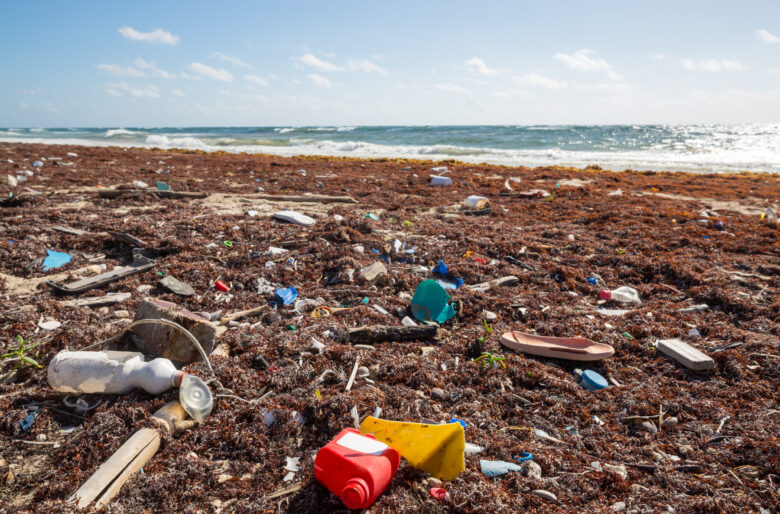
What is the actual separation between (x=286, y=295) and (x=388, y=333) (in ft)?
4.16

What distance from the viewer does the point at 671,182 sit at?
43.2ft

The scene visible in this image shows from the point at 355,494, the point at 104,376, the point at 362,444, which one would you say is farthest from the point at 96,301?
the point at 355,494

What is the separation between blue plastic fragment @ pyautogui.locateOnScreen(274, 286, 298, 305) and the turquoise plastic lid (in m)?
2.63

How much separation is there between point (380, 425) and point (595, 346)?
204 cm

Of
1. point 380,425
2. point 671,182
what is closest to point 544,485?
point 380,425

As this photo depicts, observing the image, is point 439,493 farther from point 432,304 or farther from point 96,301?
point 96,301

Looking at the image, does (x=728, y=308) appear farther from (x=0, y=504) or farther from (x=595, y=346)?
(x=0, y=504)

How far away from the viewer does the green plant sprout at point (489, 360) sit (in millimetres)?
2906

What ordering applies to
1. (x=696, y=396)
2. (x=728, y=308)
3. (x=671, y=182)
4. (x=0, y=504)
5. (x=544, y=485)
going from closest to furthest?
(x=0, y=504) < (x=544, y=485) < (x=696, y=396) < (x=728, y=308) < (x=671, y=182)

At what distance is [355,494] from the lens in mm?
1665

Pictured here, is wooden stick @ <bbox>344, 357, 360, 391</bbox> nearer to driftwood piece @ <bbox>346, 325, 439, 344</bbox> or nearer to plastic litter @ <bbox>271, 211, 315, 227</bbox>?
driftwood piece @ <bbox>346, 325, 439, 344</bbox>

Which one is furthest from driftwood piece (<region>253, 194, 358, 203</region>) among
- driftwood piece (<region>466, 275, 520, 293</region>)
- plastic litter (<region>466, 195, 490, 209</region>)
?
driftwood piece (<region>466, 275, 520, 293</region>)

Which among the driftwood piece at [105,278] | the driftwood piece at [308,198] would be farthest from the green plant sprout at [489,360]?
the driftwood piece at [308,198]

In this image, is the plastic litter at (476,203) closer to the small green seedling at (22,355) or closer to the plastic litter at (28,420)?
the small green seedling at (22,355)
